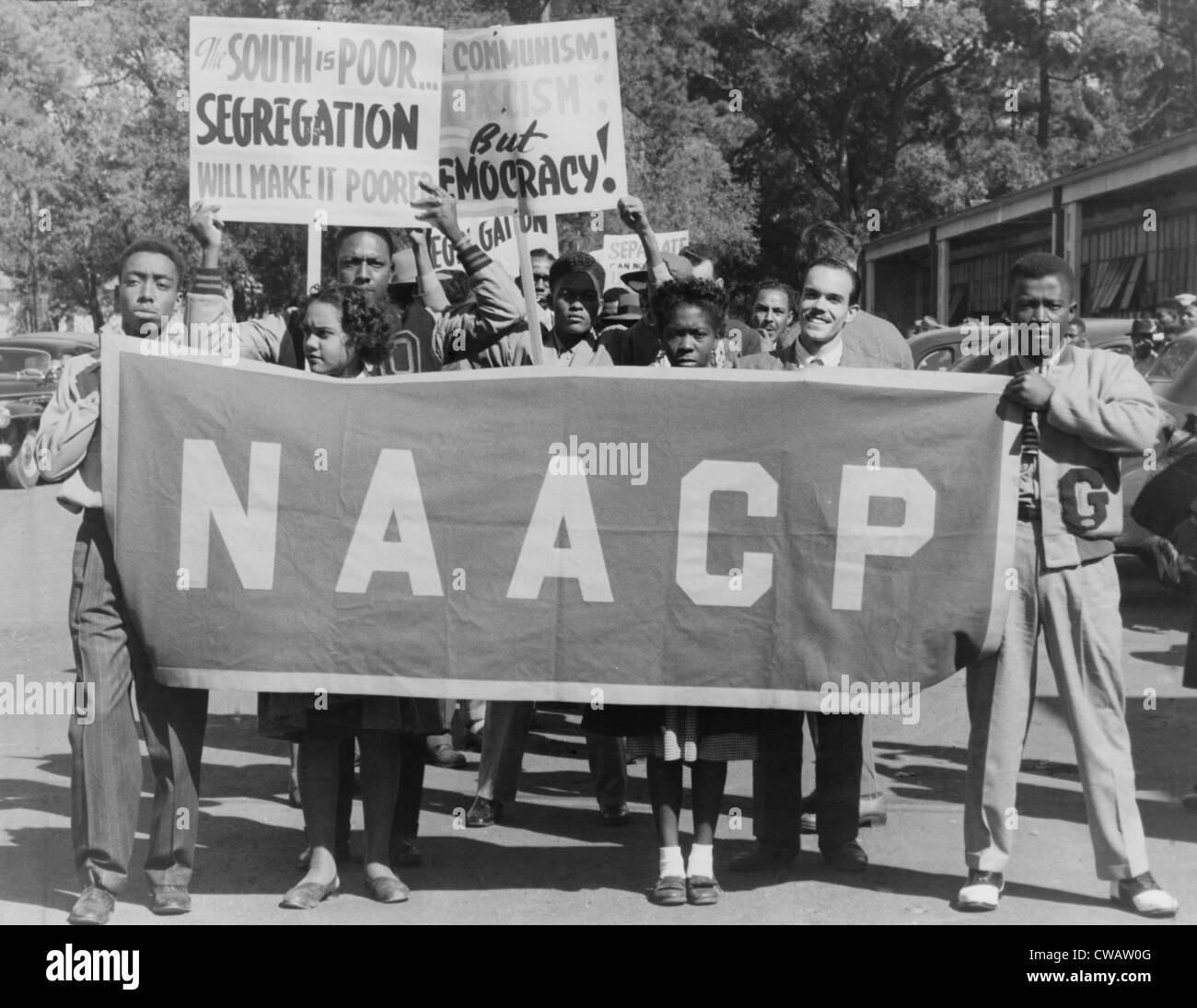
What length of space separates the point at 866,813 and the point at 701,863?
1194 mm

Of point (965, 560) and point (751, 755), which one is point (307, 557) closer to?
point (751, 755)

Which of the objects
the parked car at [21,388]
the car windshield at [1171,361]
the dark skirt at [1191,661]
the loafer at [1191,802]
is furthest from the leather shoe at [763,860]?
the parked car at [21,388]

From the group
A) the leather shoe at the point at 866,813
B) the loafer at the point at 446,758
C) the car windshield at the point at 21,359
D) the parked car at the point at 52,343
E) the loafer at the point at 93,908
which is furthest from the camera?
the parked car at the point at 52,343

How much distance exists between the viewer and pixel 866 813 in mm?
6555

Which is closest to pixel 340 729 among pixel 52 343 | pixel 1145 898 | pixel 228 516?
pixel 228 516

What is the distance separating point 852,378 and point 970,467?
47cm

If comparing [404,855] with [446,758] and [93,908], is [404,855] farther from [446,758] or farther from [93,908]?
[446,758]

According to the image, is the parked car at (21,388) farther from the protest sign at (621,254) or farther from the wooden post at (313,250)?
the wooden post at (313,250)

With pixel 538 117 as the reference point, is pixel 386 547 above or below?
below

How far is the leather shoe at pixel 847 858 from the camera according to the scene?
5.94 meters

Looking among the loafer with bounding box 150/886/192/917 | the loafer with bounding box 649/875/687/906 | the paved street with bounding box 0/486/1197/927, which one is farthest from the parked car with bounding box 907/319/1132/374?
the loafer with bounding box 150/886/192/917

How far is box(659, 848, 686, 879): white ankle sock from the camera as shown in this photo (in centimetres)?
559

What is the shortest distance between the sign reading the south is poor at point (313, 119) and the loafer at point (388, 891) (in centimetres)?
276
